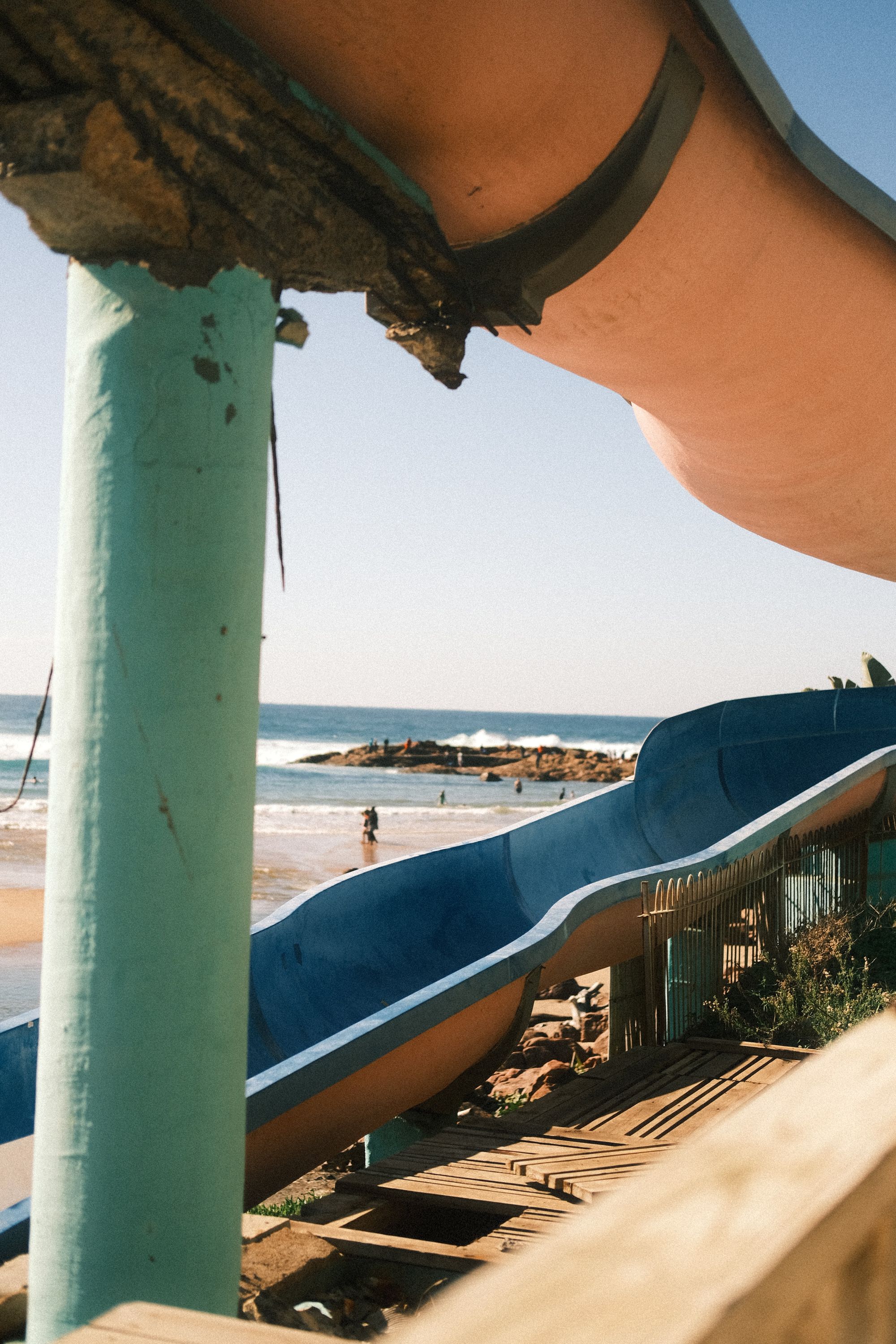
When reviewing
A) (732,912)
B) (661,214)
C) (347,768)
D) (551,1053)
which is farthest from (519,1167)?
(347,768)

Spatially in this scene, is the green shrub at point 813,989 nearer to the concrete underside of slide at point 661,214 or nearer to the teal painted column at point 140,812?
the concrete underside of slide at point 661,214

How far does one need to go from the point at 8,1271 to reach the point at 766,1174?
129 inches

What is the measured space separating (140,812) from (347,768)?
5033 centimetres

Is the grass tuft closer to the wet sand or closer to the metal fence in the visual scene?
the wet sand

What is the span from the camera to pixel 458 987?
18.8ft

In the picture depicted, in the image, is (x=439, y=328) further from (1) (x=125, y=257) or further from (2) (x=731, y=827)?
(2) (x=731, y=827)

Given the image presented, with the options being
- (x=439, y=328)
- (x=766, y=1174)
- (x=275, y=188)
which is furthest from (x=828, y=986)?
(x=766, y=1174)

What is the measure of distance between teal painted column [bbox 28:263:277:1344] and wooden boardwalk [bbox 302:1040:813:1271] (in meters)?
1.70

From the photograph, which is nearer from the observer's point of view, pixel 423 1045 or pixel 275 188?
pixel 275 188

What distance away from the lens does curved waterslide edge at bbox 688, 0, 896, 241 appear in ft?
11.0

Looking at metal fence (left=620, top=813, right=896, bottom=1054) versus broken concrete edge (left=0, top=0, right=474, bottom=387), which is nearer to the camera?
broken concrete edge (left=0, top=0, right=474, bottom=387)

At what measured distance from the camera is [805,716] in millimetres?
13281

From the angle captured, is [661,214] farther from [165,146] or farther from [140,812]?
[140,812]

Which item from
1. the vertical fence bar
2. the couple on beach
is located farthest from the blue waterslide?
the couple on beach
